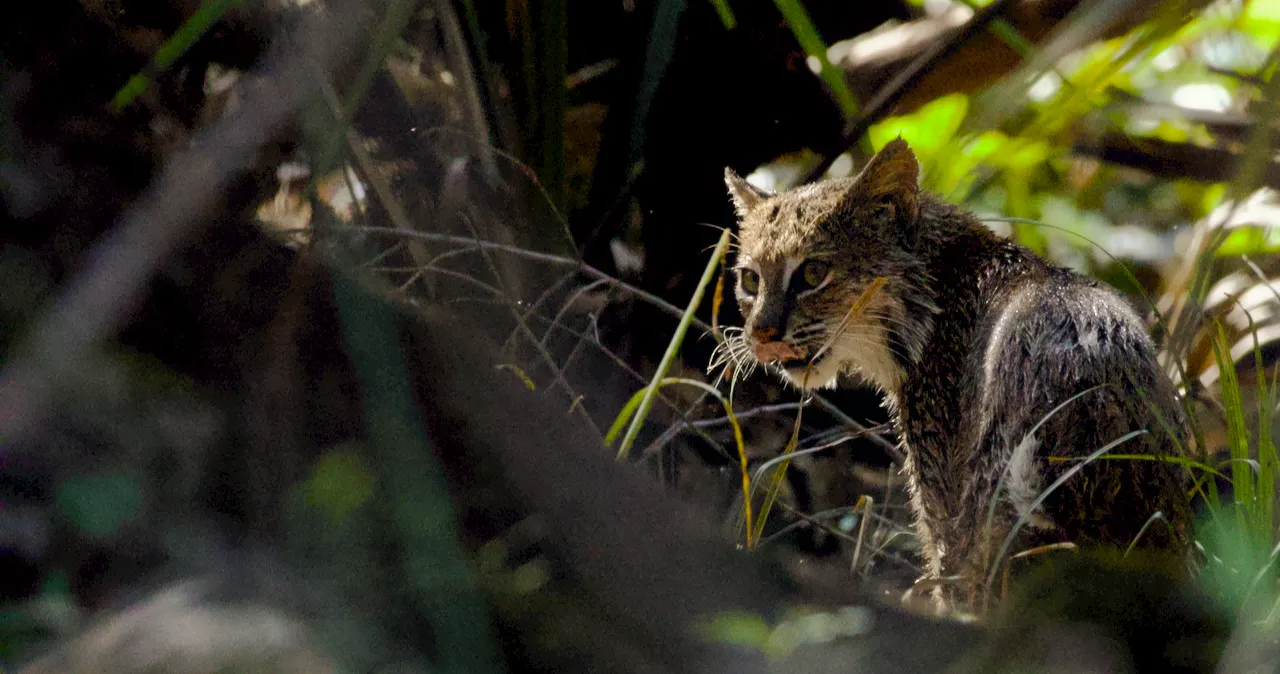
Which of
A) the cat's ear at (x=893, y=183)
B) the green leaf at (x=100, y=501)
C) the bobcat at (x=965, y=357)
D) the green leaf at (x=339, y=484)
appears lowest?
the bobcat at (x=965, y=357)

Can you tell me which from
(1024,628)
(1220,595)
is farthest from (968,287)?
(1024,628)

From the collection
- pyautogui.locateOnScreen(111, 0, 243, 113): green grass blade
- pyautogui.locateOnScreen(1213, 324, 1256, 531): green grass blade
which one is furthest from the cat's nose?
pyautogui.locateOnScreen(111, 0, 243, 113): green grass blade

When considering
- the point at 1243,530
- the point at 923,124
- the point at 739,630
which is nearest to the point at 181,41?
the point at 739,630

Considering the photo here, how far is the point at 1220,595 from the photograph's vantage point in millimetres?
1429

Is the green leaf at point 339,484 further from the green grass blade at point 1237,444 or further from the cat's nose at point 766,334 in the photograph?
the green grass blade at point 1237,444

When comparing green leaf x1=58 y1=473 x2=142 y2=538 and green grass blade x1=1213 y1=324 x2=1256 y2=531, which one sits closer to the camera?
green leaf x1=58 y1=473 x2=142 y2=538

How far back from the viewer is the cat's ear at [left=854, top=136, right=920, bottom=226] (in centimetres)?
220

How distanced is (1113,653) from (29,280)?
5.20 feet

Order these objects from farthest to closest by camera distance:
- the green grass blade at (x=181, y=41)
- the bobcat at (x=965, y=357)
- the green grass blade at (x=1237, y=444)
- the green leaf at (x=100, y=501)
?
the bobcat at (x=965, y=357) → the green grass blade at (x=1237, y=444) → the green grass blade at (x=181, y=41) → the green leaf at (x=100, y=501)

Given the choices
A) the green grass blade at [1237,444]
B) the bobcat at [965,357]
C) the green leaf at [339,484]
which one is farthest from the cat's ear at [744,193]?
the green leaf at [339,484]

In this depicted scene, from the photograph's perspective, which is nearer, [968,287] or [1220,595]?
[1220,595]

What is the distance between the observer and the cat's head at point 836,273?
2.21 metres

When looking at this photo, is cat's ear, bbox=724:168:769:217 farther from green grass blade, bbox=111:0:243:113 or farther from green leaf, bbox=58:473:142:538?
green leaf, bbox=58:473:142:538

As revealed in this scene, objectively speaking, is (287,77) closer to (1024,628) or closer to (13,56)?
(13,56)
